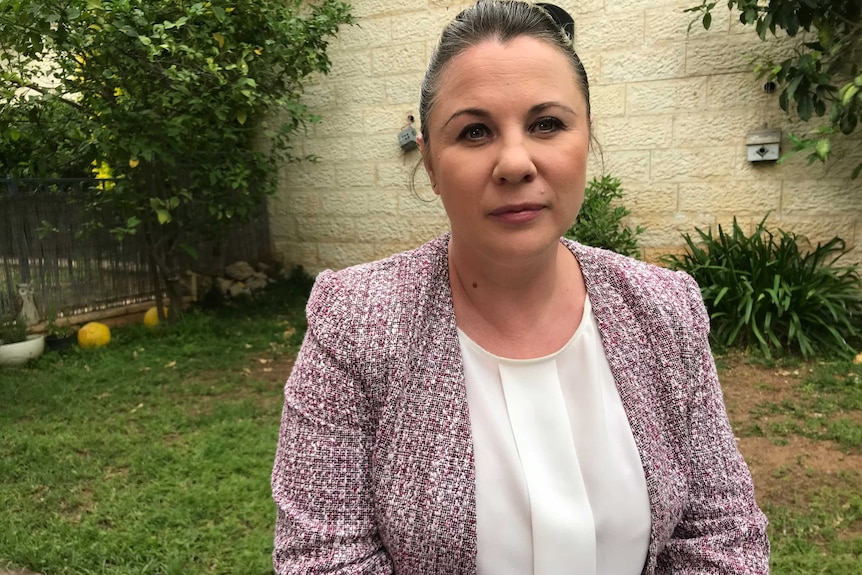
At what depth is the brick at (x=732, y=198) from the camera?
5.30 metres

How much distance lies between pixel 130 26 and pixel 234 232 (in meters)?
3.20

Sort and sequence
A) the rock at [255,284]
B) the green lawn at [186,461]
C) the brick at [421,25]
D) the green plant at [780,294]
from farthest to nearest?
the rock at [255,284], the brick at [421,25], the green plant at [780,294], the green lawn at [186,461]

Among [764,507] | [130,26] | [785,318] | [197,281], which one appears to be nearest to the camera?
[764,507]

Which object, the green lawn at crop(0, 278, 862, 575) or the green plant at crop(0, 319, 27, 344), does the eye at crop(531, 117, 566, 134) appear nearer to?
the green lawn at crop(0, 278, 862, 575)

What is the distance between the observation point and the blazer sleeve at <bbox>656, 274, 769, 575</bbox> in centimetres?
133

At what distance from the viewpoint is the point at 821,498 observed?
2.98 m

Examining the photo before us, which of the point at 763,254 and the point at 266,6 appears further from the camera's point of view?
the point at 266,6

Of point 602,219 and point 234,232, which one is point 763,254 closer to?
point 602,219

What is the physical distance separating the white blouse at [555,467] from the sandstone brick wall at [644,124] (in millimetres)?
4644

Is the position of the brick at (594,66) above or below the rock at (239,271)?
above

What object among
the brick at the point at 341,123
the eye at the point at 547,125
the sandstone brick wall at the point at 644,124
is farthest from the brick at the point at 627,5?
the eye at the point at 547,125

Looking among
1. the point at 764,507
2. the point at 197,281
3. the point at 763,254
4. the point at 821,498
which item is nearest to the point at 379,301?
the point at 764,507

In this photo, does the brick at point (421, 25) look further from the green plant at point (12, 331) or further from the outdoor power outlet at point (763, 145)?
the green plant at point (12, 331)

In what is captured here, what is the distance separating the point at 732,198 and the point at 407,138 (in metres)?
3.04
